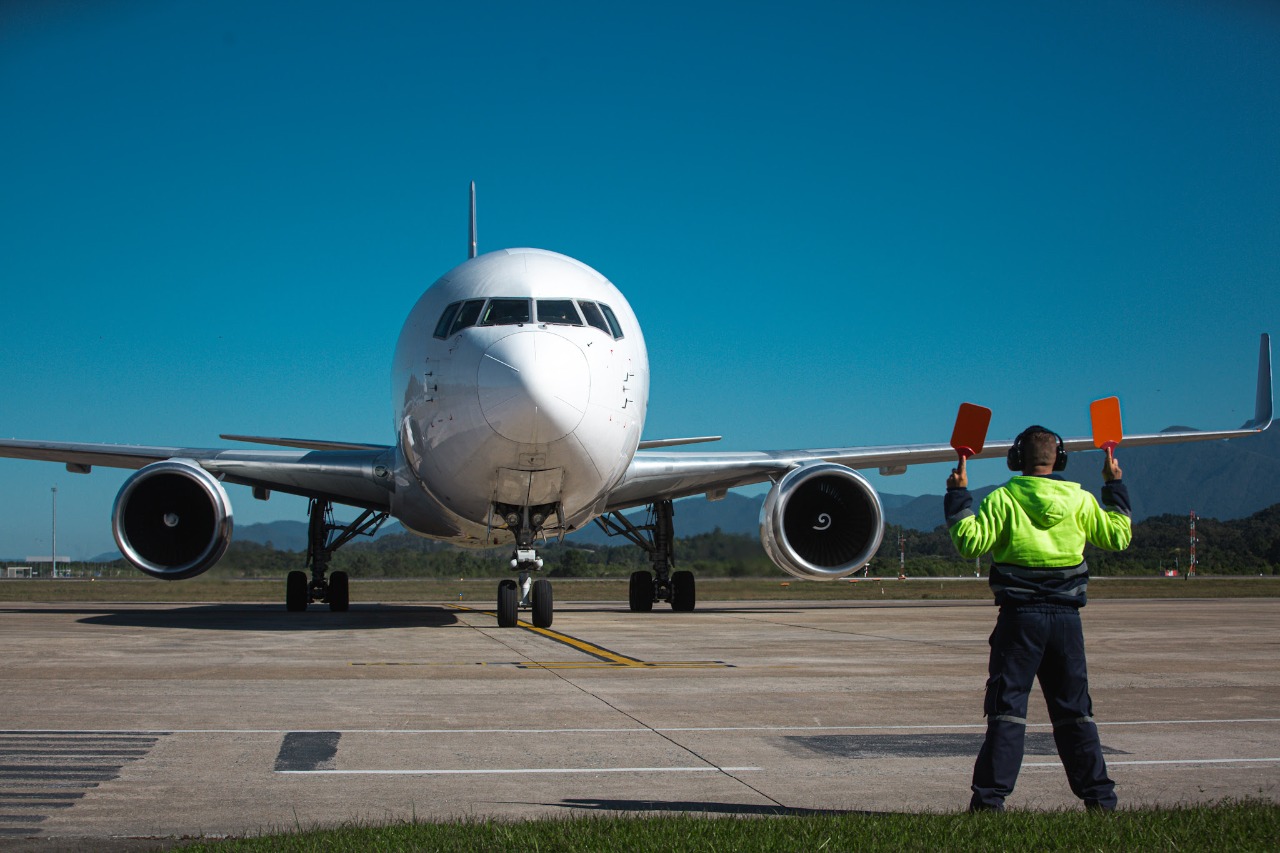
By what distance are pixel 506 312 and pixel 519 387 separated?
3.80 ft

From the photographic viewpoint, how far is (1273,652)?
1155cm

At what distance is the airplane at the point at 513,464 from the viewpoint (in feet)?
Answer: 41.0

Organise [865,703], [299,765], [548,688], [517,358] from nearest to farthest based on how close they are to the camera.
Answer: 1. [299,765]
2. [865,703]
3. [548,688]
4. [517,358]

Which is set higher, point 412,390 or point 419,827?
point 412,390

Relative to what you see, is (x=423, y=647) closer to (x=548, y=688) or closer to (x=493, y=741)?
(x=548, y=688)

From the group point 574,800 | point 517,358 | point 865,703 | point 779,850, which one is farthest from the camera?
point 517,358

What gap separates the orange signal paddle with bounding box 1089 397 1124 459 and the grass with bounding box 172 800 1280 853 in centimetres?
147

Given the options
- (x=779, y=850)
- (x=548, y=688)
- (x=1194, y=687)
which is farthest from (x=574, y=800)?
(x=1194, y=687)

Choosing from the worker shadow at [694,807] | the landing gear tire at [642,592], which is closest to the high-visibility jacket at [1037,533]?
the worker shadow at [694,807]

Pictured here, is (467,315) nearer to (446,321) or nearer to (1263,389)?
(446,321)

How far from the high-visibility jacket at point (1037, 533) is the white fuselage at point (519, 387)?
758 centimetres

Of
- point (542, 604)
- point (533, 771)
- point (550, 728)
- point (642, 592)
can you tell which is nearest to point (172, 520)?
point (542, 604)

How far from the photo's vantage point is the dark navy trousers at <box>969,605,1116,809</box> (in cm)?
449

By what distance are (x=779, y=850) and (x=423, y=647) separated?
8452 mm
